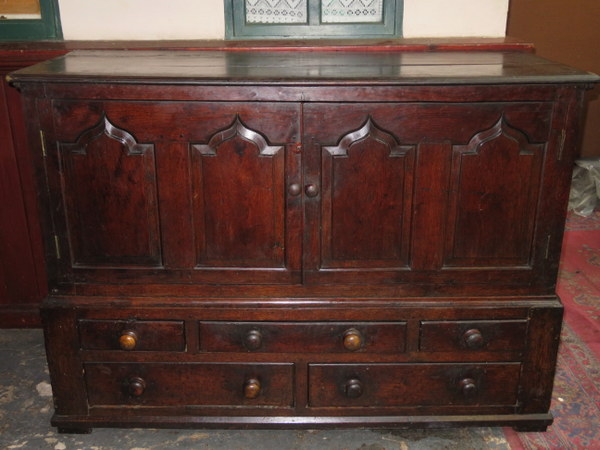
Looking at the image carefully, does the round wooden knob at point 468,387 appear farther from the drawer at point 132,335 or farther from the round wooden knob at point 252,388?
the drawer at point 132,335

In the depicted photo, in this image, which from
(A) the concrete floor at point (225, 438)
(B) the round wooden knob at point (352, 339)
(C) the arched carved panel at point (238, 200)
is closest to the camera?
(C) the arched carved panel at point (238, 200)

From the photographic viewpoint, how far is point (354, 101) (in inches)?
71.4

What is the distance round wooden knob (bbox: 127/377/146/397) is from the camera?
6.93ft

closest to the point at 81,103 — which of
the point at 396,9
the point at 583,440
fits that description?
the point at 396,9

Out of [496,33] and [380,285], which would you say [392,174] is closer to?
[380,285]

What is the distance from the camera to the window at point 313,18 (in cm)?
252

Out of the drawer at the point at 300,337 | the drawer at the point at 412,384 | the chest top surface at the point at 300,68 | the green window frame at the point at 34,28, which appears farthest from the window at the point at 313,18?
the drawer at the point at 412,384

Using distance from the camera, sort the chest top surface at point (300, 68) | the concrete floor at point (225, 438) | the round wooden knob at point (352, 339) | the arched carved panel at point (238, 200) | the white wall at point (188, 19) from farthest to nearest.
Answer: the white wall at point (188, 19) → the concrete floor at point (225, 438) → the round wooden knob at point (352, 339) → the arched carved panel at point (238, 200) → the chest top surface at point (300, 68)

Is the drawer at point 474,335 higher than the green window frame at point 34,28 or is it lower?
lower

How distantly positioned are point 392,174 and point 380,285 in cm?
38

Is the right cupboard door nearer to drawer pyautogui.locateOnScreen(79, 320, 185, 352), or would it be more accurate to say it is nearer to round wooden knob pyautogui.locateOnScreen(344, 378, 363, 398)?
round wooden knob pyautogui.locateOnScreen(344, 378, 363, 398)

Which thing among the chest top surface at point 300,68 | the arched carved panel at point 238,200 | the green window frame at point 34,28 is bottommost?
the arched carved panel at point 238,200

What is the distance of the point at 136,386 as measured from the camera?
83.2 inches

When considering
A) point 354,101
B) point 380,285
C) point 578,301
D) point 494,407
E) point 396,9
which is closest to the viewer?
point 354,101
